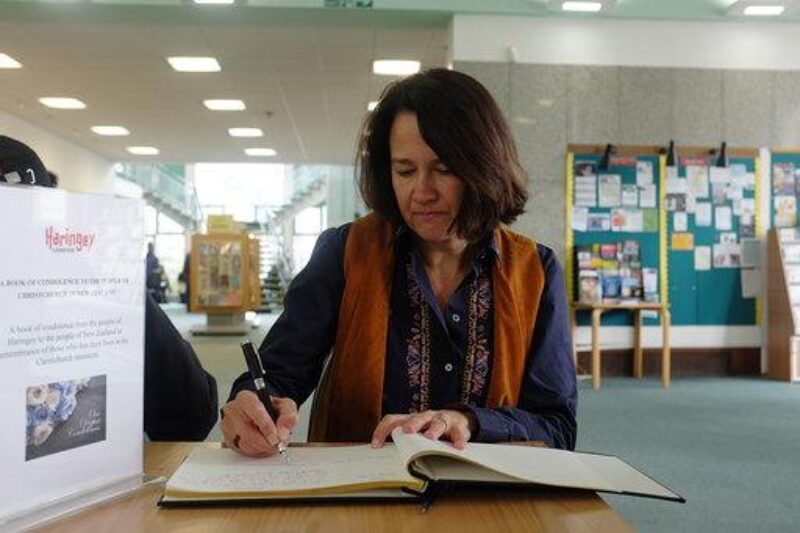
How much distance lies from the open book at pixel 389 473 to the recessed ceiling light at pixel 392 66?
23.4 feet

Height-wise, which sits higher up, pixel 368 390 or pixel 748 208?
pixel 748 208

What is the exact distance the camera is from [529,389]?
4.26ft

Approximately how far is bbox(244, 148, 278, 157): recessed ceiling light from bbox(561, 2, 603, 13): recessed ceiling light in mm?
8439

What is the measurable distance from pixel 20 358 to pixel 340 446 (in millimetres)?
468

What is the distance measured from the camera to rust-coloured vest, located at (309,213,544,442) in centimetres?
128

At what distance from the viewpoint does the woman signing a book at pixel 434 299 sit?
4.12 ft

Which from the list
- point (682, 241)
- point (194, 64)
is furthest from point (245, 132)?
point (682, 241)

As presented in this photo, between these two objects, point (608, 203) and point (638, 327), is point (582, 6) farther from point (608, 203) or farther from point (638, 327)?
point (638, 327)

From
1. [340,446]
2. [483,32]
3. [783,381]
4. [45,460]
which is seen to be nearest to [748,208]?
[783,381]

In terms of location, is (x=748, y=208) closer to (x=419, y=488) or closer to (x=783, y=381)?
(x=783, y=381)

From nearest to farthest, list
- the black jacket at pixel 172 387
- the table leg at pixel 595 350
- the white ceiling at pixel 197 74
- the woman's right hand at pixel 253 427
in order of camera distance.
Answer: the woman's right hand at pixel 253 427 < the black jacket at pixel 172 387 < the table leg at pixel 595 350 < the white ceiling at pixel 197 74

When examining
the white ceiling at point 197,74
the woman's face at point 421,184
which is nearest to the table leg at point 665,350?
the white ceiling at point 197,74

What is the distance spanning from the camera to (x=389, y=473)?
2.79 feet

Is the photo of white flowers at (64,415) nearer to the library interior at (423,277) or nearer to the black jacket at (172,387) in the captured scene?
the library interior at (423,277)
